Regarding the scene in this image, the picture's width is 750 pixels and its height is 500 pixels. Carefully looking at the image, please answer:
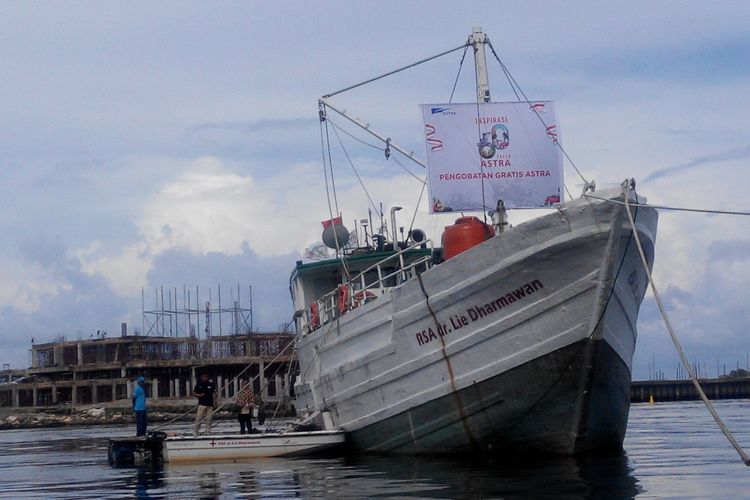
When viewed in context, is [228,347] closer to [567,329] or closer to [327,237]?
[327,237]

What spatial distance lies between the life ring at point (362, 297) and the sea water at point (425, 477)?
9.51 ft

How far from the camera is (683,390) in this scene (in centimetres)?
7800

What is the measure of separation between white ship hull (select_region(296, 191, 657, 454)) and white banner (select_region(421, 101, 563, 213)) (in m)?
2.10

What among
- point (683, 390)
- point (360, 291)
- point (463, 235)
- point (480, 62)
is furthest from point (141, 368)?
point (463, 235)

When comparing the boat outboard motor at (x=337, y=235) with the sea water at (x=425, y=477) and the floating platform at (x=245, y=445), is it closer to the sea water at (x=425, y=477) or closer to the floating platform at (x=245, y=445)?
the floating platform at (x=245, y=445)

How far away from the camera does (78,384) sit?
72.7 m

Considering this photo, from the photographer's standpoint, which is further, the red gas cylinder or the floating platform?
the floating platform

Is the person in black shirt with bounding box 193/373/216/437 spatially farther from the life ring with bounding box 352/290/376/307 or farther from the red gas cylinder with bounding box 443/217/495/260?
the red gas cylinder with bounding box 443/217/495/260

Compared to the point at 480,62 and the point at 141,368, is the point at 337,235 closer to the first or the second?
the point at 480,62

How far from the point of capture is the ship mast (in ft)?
68.6

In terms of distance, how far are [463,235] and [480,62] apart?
4323 mm

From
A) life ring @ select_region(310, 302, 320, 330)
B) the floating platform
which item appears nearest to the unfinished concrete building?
life ring @ select_region(310, 302, 320, 330)

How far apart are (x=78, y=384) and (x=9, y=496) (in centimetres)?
5873

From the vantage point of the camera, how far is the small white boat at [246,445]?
21375 mm
